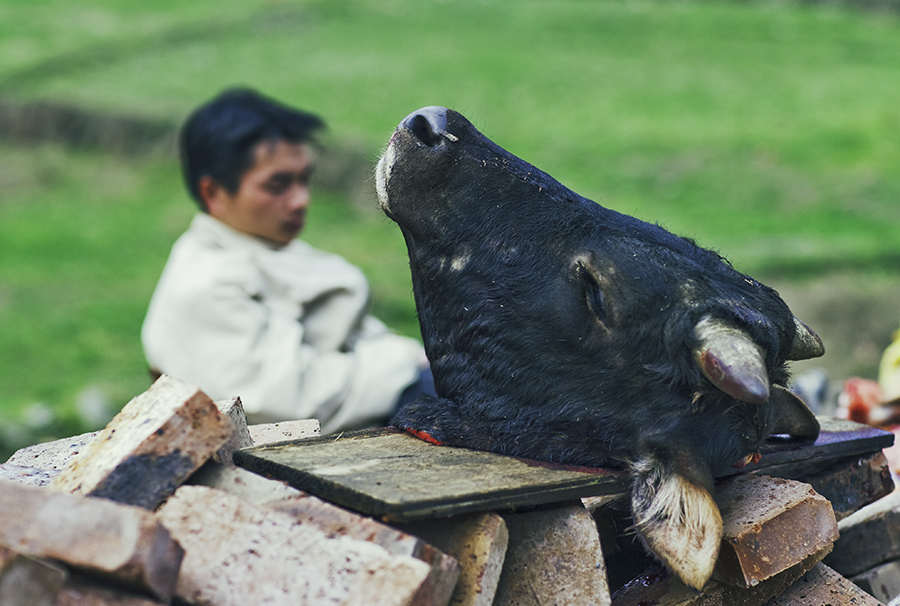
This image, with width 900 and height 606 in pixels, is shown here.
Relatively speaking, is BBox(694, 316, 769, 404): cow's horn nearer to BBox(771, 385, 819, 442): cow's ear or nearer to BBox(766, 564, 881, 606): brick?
BBox(771, 385, 819, 442): cow's ear

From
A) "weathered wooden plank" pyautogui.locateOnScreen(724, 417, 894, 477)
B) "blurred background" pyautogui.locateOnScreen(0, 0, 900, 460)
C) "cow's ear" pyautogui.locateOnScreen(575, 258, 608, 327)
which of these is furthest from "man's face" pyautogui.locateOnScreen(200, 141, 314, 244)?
"weathered wooden plank" pyautogui.locateOnScreen(724, 417, 894, 477)

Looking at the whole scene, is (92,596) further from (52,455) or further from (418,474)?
(52,455)

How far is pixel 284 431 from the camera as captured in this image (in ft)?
9.07

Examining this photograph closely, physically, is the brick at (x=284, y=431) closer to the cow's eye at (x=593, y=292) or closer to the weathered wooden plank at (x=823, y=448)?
the cow's eye at (x=593, y=292)

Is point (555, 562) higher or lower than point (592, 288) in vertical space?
lower

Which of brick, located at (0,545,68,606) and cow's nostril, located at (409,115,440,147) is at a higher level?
cow's nostril, located at (409,115,440,147)

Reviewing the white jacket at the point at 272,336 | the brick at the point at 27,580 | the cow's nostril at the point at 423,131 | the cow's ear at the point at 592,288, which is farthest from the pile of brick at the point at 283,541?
the white jacket at the point at 272,336

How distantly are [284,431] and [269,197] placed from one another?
6.37ft

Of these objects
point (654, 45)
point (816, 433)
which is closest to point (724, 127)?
Result: point (654, 45)

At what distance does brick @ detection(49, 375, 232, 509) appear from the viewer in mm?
1972

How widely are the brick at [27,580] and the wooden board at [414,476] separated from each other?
1.96ft

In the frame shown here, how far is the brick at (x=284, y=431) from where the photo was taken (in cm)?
271

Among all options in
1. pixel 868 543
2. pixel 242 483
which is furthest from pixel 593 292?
pixel 868 543

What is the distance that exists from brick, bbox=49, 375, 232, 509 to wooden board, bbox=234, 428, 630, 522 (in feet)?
0.67
